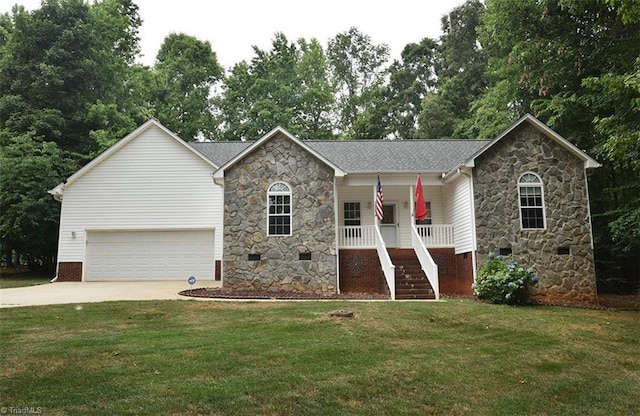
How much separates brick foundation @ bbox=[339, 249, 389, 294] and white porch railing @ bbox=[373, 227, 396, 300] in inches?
16.5

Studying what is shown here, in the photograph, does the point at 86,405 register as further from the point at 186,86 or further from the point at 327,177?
the point at 186,86

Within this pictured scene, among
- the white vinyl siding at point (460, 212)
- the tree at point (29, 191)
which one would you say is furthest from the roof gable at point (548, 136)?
the tree at point (29, 191)

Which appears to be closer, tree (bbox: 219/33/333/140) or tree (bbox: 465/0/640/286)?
tree (bbox: 465/0/640/286)

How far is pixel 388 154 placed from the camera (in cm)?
1941

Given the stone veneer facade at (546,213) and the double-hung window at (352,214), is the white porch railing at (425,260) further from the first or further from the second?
the double-hung window at (352,214)

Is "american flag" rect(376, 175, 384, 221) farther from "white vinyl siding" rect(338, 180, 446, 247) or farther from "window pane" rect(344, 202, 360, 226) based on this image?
"window pane" rect(344, 202, 360, 226)

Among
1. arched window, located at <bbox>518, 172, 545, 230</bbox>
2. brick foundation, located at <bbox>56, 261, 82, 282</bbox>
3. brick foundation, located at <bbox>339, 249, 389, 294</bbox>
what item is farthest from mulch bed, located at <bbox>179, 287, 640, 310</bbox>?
brick foundation, located at <bbox>56, 261, 82, 282</bbox>

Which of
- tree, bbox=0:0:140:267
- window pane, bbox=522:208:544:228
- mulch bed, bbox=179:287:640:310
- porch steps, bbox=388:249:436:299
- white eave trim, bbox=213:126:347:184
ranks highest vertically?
tree, bbox=0:0:140:267

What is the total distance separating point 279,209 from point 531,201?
763 centimetres

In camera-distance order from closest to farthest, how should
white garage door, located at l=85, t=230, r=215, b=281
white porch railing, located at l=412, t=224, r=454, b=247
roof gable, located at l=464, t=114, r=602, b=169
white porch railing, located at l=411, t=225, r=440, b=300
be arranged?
white porch railing, located at l=411, t=225, r=440, b=300
roof gable, located at l=464, t=114, r=602, b=169
white porch railing, located at l=412, t=224, r=454, b=247
white garage door, located at l=85, t=230, r=215, b=281

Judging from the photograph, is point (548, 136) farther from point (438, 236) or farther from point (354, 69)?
point (354, 69)

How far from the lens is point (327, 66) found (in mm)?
41406

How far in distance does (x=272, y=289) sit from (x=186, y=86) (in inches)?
1040

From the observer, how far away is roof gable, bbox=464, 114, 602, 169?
15195mm
